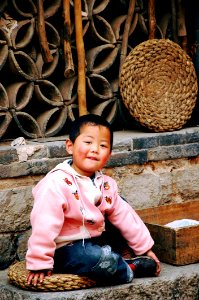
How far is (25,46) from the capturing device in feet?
16.5

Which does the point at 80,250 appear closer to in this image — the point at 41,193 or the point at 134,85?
the point at 41,193

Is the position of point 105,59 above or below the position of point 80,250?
above

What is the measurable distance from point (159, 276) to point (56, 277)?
68cm

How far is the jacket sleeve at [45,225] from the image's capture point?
368 centimetres

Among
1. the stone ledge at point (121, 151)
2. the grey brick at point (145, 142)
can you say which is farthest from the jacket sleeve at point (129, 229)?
the grey brick at point (145, 142)

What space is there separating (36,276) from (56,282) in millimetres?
113

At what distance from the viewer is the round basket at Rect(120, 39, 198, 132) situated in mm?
5418

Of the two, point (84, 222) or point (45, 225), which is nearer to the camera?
point (45, 225)

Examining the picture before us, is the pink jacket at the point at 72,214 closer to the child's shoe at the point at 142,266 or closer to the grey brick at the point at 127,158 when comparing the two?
the child's shoe at the point at 142,266

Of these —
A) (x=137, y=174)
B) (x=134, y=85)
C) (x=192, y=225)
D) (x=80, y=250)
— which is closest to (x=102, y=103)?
(x=134, y=85)

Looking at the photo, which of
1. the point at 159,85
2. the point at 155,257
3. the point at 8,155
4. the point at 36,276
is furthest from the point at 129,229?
the point at 159,85

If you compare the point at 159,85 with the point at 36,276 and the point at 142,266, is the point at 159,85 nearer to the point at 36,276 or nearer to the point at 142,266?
the point at 142,266

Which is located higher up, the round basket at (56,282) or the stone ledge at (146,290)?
the round basket at (56,282)

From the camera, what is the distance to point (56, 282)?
3.69 metres
